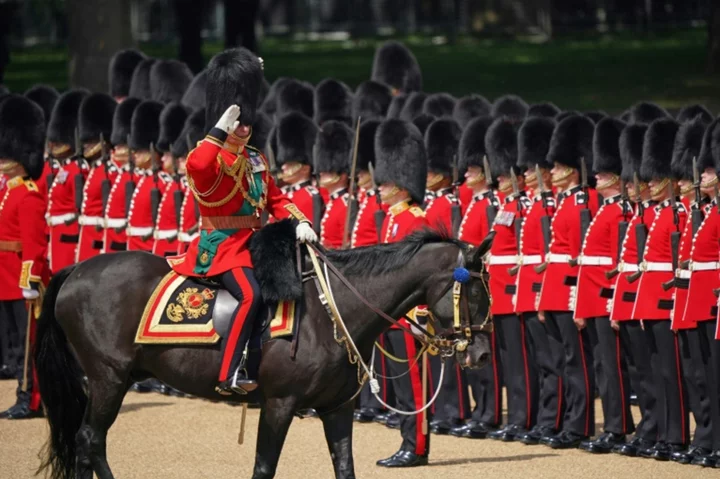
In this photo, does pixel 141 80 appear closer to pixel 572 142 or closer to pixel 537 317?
pixel 572 142

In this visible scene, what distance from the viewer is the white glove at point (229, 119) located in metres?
7.54

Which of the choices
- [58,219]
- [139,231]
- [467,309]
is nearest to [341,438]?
[467,309]

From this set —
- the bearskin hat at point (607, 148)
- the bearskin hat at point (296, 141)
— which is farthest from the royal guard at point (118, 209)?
the bearskin hat at point (607, 148)

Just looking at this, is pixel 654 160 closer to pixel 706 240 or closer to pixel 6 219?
pixel 706 240

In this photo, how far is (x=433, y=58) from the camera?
2530 centimetres

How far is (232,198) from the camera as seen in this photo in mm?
7762

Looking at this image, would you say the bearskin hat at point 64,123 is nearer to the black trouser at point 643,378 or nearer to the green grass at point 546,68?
the black trouser at point 643,378

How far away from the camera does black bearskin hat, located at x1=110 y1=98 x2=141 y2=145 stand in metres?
12.6

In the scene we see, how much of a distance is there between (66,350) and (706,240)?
11.4 ft

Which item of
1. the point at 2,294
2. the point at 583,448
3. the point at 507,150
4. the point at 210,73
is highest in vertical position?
the point at 210,73

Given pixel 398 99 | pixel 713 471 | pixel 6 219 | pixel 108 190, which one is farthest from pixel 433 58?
pixel 713 471

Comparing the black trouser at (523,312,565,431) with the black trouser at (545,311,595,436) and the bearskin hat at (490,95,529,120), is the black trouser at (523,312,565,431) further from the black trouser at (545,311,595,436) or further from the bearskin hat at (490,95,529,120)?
the bearskin hat at (490,95,529,120)

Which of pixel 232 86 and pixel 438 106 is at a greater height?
pixel 232 86

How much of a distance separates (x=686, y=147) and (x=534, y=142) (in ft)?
4.22
